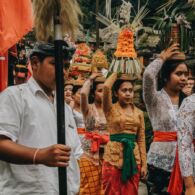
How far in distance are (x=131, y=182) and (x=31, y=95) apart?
160 inches

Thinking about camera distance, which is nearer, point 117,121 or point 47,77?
point 47,77

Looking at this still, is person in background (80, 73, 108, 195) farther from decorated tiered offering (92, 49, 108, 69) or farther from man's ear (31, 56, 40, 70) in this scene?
man's ear (31, 56, 40, 70)

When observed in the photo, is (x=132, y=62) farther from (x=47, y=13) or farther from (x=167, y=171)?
(x=47, y=13)

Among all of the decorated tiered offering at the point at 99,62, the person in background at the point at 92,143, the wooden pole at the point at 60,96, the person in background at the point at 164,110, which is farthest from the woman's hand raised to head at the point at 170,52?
the wooden pole at the point at 60,96

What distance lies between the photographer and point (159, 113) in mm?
6871

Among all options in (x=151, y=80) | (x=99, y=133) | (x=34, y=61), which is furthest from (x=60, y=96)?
(x=99, y=133)

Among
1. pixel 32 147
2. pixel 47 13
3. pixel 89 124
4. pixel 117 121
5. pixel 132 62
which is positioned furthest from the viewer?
pixel 132 62

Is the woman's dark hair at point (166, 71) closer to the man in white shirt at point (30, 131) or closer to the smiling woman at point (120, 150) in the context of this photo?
the smiling woman at point (120, 150)

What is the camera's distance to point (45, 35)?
393cm

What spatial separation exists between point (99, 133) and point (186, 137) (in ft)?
10.9

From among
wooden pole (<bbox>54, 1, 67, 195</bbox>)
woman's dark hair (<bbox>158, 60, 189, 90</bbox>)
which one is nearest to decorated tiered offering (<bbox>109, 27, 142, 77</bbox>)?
woman's dark hair (<bbox>158, 60, 189, 90</bbox>)

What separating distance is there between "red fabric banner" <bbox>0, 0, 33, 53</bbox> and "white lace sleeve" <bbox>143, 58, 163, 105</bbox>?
253 cm

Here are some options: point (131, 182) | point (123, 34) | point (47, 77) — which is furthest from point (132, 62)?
point (47, 77)

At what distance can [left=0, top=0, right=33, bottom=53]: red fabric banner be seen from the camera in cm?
450
